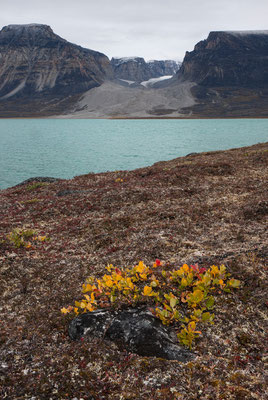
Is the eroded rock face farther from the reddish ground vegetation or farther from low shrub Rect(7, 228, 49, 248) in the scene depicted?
low shrub Rect(7, 228, 49, 248)

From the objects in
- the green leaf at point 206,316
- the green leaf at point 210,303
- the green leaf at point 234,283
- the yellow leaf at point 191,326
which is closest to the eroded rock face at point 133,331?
the yellow leaf at point 191,326

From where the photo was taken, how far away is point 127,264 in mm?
9828

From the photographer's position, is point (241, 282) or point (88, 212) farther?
point (88, 212)

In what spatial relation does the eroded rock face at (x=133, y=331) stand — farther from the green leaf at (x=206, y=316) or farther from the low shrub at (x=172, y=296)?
the green leaf at (x=206, y=316)

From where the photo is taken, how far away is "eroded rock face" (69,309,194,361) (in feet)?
18.2

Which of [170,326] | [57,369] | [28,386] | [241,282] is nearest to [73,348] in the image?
[57,369]

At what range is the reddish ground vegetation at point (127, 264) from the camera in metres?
4.94

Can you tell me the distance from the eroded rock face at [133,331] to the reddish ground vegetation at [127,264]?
0.62ft

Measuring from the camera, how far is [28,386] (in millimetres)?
4945

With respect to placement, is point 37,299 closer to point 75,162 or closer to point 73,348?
point 73,348

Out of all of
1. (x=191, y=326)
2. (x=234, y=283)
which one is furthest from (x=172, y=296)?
(x=234, y=283)

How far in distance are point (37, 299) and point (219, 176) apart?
18.4 metres

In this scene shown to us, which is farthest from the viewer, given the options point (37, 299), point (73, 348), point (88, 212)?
point (88, 212)

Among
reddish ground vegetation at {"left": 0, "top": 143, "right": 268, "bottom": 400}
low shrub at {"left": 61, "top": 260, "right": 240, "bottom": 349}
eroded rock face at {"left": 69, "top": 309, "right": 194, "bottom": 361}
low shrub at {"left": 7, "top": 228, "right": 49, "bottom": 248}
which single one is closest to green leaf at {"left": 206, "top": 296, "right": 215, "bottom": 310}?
low shrub at {"left": 61, "top": 260, "right": 240, "bottom": 349}
